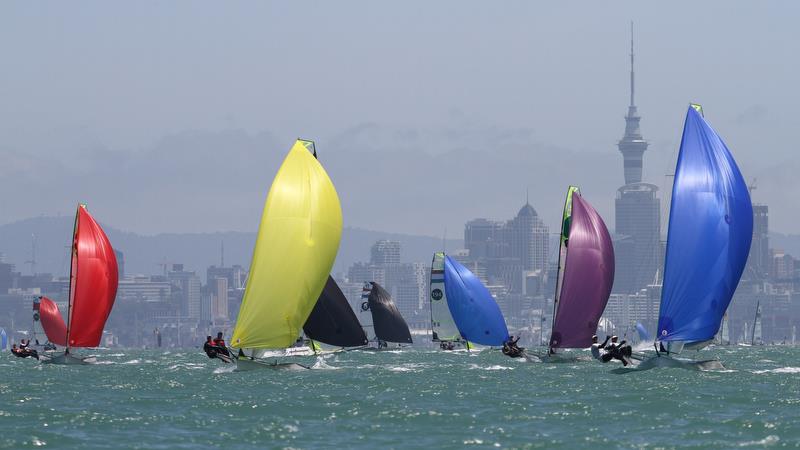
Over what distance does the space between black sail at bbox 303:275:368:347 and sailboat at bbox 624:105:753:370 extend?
2373cm

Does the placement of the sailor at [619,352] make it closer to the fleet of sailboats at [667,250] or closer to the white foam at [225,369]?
the fleet of sailboats at [667,250]

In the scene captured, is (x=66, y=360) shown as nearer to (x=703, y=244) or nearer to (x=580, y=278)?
(x=580, y=278)

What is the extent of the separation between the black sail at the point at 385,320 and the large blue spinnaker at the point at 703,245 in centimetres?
6097

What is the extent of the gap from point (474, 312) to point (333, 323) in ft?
72.6

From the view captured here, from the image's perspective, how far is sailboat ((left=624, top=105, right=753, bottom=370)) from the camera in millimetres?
55531

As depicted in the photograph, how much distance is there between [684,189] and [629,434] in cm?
1842

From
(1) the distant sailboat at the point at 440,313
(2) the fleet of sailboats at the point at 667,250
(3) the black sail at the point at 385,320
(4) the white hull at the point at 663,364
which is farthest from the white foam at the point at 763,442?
(3) the black sail at the point at 385,320

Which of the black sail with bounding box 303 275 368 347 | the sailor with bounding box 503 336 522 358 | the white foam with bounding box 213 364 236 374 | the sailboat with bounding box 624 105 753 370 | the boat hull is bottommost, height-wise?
the white foam with bounding box 213 364 236 374

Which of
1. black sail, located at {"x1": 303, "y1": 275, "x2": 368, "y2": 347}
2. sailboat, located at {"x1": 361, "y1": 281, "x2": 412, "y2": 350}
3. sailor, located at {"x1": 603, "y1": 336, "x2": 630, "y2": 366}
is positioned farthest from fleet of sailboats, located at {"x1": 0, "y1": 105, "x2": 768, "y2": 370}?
sailboat, located at {"x1": 361, "y1": 281, "x2": 412, "y2": 350}

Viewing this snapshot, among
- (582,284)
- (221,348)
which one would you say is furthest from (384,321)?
(221,348)

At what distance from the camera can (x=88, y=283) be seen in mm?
73125

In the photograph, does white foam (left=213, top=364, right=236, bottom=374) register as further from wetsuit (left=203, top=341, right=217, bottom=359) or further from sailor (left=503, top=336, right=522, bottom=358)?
sailor (left=503, top=336, right=522, bottom=358)

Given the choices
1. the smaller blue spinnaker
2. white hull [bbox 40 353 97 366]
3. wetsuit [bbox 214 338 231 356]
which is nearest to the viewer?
wetsuit [bbox 214 338 231 356]

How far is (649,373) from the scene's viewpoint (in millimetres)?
61562
